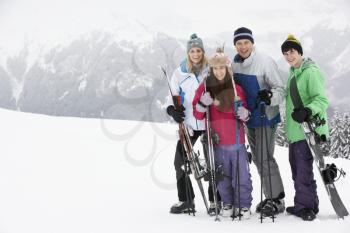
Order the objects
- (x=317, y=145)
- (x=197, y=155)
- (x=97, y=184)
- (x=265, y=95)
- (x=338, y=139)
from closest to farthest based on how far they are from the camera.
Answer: (x=265, y=95), (x=317, y=145), (x=197, y=155), (x=97, y=184), (x=338, y=139)

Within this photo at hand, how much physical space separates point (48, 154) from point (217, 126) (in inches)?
203

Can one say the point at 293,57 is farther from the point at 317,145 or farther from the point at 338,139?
the point at 338,139

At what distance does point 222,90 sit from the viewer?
5.01m

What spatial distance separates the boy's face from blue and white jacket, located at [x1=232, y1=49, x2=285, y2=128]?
0.18 meters

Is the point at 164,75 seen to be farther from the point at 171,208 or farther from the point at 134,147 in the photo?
the point at 134,147

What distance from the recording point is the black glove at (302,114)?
4.61 metres

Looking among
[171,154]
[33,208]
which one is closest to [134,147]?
[171,154]

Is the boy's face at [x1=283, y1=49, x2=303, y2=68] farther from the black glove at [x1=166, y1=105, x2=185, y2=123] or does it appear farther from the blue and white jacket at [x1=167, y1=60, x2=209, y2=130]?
the black glove at [x1=166, y1=105, x2=185, y2=123]

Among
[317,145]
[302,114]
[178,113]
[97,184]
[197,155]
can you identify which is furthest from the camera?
[97,184]

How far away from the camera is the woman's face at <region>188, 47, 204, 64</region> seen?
5301 millimetres

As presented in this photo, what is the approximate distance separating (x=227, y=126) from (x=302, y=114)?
89cm

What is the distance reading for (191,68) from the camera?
17.6 ft

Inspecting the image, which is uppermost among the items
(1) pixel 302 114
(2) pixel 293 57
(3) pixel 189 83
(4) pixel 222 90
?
(2) pixel 293 57

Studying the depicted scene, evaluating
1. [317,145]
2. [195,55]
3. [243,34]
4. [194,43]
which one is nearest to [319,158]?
[317,145]
